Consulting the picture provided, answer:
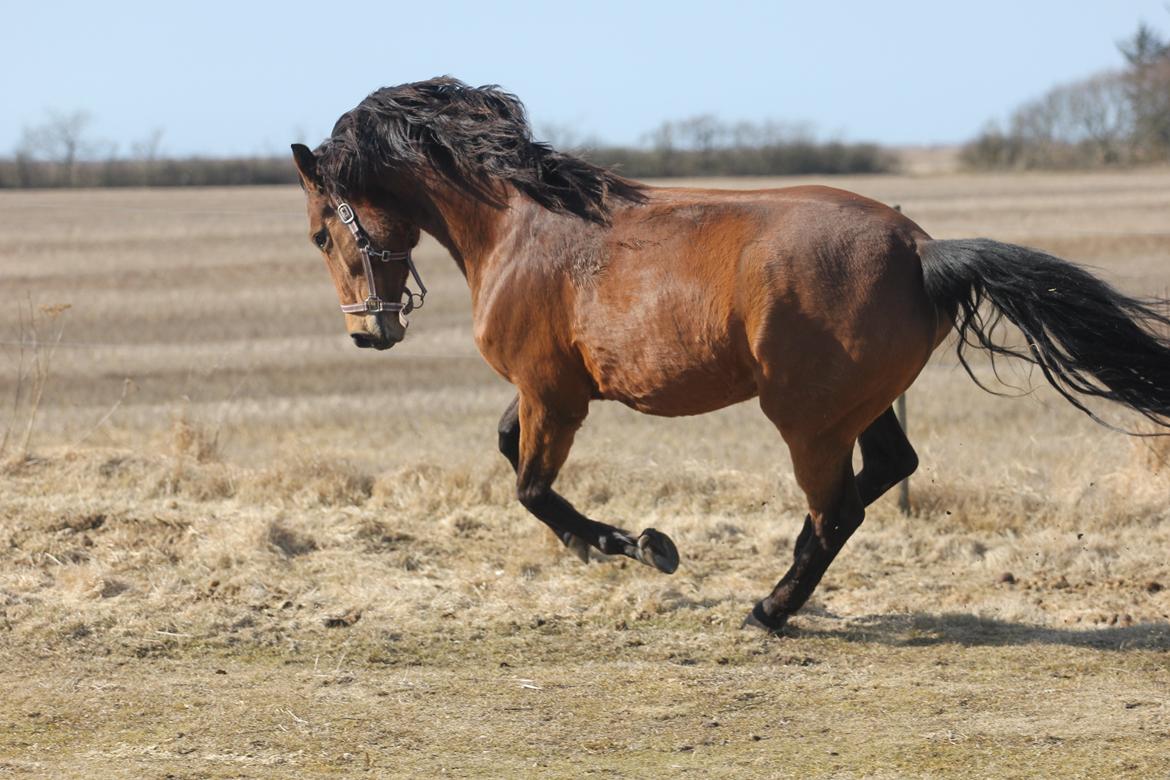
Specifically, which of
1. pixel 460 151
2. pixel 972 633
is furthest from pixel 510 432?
pixel 972 633

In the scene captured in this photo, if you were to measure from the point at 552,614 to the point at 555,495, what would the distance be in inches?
21.5

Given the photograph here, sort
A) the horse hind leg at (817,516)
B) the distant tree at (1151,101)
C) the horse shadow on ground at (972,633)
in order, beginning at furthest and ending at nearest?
the distant tree at (1151,101) → the horse shadow on ground at (972,633) → the horse hind leg at (817,516)

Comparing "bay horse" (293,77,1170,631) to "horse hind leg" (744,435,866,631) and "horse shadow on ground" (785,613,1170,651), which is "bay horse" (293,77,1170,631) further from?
"horse shadow on ground" (785,613,1170,651)

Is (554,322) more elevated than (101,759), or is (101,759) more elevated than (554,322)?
(554,322)

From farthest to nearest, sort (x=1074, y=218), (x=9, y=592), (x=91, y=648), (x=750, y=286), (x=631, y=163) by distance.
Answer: (x=631, y=163) < (x=1074, y=218) < (x=9, y=592) < (x=91, y=648) < (x=750, y=286)

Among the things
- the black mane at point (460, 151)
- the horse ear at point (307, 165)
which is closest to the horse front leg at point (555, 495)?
the black mane at point (460, 151)

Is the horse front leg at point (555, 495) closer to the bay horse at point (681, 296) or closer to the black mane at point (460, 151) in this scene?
the bay horse at point (681, 296)

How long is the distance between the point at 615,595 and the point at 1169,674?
2.30 m

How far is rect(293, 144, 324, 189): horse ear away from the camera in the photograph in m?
5.70

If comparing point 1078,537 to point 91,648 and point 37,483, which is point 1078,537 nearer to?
point 91,648

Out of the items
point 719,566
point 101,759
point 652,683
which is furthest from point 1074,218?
point 101,759

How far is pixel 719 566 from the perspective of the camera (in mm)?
6520

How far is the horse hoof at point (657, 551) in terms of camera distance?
217 inches

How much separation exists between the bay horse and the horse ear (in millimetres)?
11
